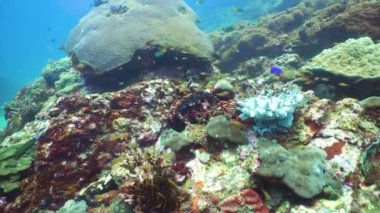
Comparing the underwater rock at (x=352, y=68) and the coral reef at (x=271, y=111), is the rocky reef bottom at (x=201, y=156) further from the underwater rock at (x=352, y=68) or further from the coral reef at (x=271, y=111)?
the underwater rock at (x=352, y=68)

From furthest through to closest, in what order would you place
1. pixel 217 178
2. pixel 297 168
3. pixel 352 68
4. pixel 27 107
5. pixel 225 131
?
pixel 27 107, pixel 352 68, pixel 225 131, pixel 217 178, pixel 297 168

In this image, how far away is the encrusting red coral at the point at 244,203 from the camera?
3.68m

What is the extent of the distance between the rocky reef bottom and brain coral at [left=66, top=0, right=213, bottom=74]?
3243mm

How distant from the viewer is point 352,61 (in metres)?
7.02

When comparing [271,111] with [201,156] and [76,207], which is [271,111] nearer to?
[201,156]

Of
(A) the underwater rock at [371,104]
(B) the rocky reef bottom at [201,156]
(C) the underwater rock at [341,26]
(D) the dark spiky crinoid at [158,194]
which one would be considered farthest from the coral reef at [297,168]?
(C) the underwater rock at [341,26]

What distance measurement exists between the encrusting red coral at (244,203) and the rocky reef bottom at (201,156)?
1 centimetres

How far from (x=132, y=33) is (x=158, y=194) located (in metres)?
7.57

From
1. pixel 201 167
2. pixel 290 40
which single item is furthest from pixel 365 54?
pixel 290 40

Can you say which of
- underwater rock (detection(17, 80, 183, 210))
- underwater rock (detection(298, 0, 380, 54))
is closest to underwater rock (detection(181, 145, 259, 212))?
underwater rock (detection(17, 80, 183, 210))

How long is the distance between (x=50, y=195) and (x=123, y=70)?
16.9 ft

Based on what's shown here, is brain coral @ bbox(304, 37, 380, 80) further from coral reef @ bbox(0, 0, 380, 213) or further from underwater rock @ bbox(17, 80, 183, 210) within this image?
underwater rock @ bbox(17, 80, 183, 210)

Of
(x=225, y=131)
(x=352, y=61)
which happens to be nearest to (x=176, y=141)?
(x=225, y=131)

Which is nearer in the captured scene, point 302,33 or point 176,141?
point 176,141
